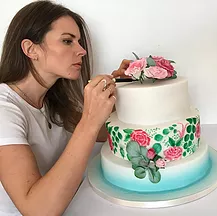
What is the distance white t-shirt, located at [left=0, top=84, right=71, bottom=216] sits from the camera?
833 mm

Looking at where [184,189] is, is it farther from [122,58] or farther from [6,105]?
[122,58]

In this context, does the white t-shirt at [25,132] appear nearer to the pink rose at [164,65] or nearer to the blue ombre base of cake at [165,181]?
the blue ombre base of cake at [165,181]

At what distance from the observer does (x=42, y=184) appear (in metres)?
0.75

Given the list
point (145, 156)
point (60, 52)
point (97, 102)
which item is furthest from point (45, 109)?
point (145, 156)

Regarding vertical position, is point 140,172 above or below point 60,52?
below

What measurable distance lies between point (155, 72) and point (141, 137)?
0.16m

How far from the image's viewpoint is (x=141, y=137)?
0.81 meters

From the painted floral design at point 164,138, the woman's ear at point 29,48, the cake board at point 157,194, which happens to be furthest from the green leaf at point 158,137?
the woman's ear at point 29,48

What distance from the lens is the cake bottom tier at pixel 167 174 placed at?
808 millimetres

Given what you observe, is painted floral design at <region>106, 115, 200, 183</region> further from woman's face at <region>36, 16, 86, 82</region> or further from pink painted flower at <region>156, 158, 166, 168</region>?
woman's face at <region>36, 16, 86, 82</region>

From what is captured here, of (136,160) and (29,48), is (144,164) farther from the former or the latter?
(29,48)

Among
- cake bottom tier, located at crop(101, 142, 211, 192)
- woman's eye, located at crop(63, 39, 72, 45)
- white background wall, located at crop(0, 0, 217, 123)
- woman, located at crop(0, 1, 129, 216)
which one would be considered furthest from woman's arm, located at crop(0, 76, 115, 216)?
white background wall, located at crop(0, 0, 217, 123)

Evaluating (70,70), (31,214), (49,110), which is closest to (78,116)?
(49,110)

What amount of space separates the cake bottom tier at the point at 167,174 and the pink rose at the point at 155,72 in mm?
205
